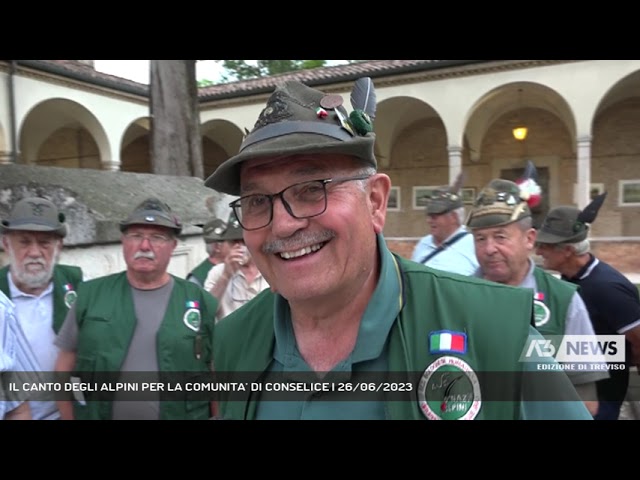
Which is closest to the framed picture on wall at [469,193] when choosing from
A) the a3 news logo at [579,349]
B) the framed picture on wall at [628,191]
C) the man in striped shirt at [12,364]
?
the framed picture on wall at [628,191]

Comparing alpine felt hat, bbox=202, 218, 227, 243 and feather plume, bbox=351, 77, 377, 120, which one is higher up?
feather plume, bbox=351, 77, 377, 120

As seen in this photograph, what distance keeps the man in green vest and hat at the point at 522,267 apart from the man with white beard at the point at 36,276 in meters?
2.12

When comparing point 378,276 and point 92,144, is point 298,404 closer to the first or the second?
point 378,276

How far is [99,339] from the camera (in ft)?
7.65

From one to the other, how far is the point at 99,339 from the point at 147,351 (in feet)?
0.73

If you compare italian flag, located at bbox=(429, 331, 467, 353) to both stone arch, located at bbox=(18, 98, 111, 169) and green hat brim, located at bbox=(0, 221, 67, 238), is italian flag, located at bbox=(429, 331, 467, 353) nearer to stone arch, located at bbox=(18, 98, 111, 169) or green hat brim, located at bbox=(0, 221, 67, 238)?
green hat brim, located at bbox=(0, 221, 67, 238)

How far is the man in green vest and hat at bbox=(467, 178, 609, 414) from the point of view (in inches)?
80.5

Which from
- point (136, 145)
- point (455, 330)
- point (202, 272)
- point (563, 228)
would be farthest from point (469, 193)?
point (455, 330)

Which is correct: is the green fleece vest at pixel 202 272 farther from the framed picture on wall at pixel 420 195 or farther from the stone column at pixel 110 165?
the framed picture on wall at pixel 420 195

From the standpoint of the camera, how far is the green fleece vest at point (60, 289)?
8.13 feet

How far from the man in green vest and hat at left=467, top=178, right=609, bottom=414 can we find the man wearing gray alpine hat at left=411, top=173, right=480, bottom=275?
0.60 m

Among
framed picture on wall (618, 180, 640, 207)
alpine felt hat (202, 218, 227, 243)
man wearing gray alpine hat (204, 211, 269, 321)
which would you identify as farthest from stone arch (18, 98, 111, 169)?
framed picture on wall (618, 180, 640, 207)

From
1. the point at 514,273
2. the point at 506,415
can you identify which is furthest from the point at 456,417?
the point at 514,273

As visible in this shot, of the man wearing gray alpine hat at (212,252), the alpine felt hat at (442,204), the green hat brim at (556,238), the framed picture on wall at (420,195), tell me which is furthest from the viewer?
the framed picture on wall at (420,195)
